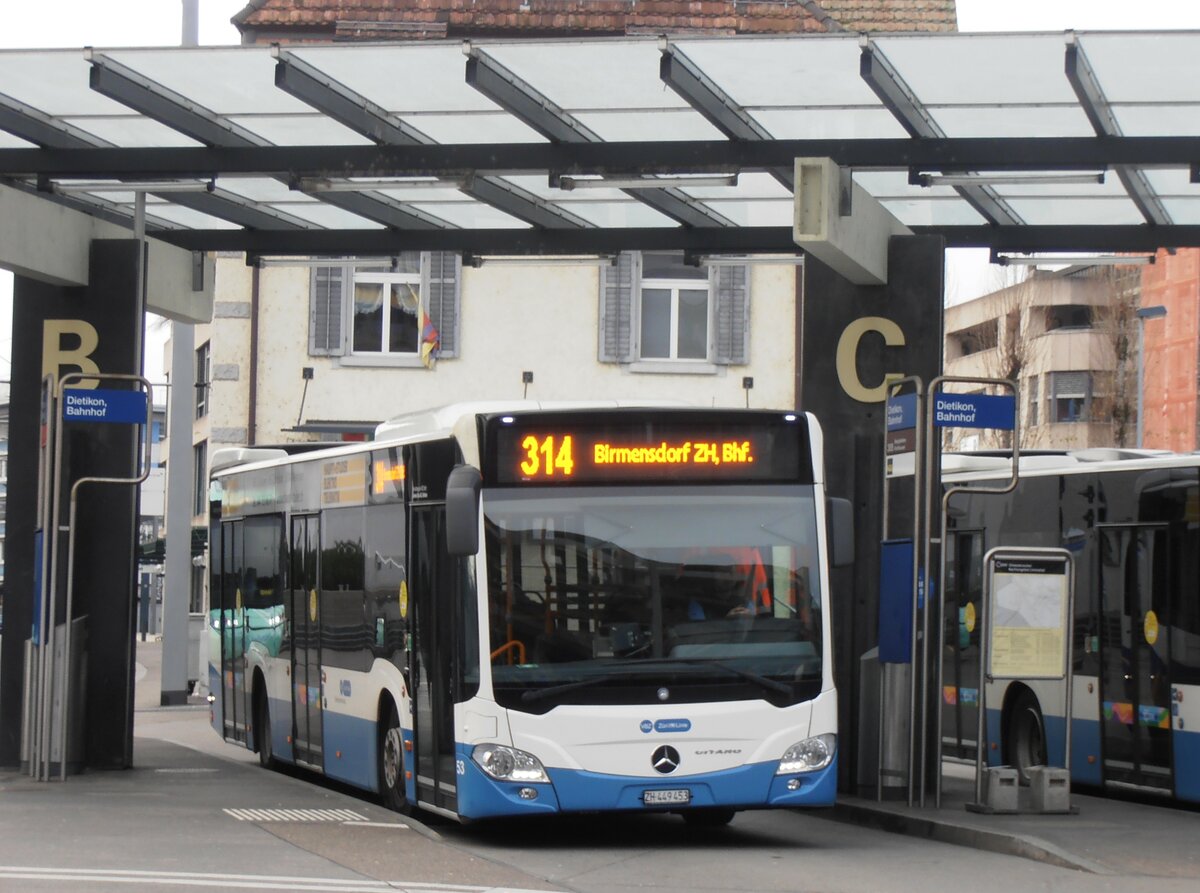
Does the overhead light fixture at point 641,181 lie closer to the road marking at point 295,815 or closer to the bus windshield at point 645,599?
the bus windshield at point 645,599

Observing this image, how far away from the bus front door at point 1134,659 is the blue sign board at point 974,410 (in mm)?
2128

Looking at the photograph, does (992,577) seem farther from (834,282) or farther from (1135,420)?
→ (1135,420)

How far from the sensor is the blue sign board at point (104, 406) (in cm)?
1650

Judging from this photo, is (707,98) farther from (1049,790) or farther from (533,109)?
(1049,790)

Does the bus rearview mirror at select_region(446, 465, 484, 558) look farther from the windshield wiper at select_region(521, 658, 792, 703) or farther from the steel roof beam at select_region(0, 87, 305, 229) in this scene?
the steel roof beam at select_region(0, 87, 305, 229)

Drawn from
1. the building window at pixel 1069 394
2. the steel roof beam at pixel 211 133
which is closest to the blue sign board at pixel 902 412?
the steel roof beam at pixel 211 133

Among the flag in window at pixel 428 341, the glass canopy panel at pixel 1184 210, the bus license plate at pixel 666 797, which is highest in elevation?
the flag in window at pixel 428 341

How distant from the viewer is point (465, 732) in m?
12.6

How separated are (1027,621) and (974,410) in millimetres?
1494

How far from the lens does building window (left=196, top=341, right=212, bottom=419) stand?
43.8 meters

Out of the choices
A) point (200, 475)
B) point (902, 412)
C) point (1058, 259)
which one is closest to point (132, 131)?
point (902, 412)

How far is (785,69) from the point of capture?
1380 cm

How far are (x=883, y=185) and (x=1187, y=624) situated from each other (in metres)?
4.00

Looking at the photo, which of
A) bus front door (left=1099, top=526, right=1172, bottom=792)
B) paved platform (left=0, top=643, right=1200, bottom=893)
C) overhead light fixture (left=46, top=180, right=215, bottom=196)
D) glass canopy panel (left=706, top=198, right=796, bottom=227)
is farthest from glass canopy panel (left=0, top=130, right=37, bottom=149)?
bus front door (left=1099, top=526, right=1172, bottom=792)
